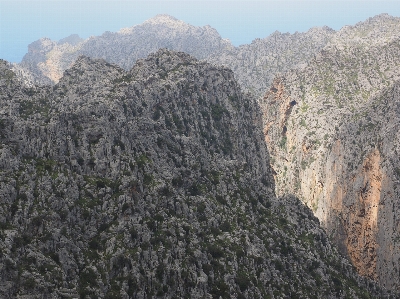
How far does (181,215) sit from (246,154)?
5576 centimetres

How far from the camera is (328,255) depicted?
8700 centimetres

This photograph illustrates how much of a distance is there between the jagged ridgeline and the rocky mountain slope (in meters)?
29.9

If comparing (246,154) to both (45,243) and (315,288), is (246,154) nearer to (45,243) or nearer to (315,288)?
(315,288)

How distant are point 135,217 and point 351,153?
310 feet

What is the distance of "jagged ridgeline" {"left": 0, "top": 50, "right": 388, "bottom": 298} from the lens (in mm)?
54375

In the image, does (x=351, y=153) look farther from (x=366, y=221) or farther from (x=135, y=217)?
(x=135, y=217)

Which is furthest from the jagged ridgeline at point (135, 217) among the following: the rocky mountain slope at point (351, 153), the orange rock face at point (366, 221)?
the orange rock face at point (366, 221)

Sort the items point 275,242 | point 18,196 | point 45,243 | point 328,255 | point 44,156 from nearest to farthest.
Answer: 1. point 45,243
2. point 18,196
3. point 44,156
4. point 275,242
5. point 328,255

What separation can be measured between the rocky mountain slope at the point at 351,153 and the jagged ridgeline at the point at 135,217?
29891mm

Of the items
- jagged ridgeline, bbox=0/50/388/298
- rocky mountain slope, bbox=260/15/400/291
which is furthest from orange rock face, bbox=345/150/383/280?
jagged ridgeline, bbox=0/50/388/298

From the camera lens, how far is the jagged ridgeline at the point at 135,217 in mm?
54375

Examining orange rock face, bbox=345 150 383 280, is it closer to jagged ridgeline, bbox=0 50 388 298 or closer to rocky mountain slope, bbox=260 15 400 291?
rocky mountain slope, bbox=260 15 400 291

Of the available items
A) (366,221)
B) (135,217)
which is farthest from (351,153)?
(135,217)

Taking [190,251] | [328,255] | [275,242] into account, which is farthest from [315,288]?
[190,251]
